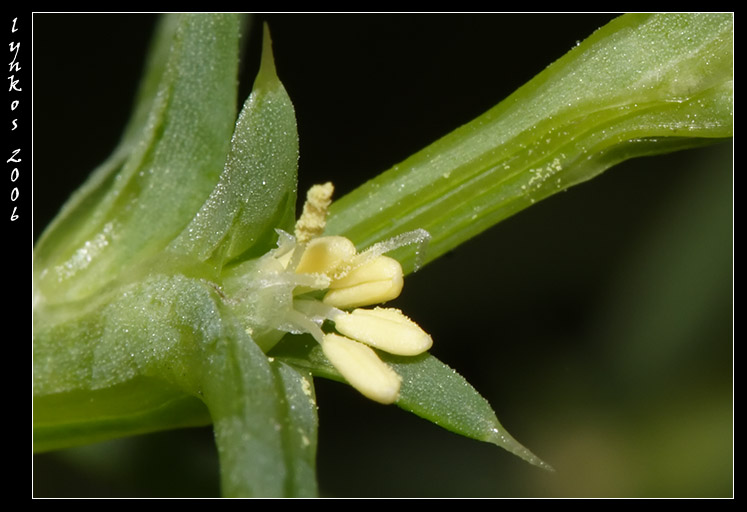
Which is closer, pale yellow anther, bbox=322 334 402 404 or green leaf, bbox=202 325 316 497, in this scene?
green leaf, bbox=202 325 316 497

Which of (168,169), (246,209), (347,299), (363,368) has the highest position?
(168,169)

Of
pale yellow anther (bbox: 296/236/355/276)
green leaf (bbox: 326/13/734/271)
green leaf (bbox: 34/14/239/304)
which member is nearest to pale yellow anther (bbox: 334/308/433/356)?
pale yellow anther (bbox: 296/236/355/276)

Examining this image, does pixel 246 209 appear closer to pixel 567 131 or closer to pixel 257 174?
pixel 257 174

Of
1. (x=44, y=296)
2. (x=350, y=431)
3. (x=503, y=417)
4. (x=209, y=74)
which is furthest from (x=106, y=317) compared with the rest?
(x=503, y=417)

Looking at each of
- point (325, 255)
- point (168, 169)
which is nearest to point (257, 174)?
point (325, 255)

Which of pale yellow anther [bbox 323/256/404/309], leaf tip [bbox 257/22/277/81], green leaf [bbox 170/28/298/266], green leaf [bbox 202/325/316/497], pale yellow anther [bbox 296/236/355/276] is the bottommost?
green leaf [bbox 202/325/316/497]

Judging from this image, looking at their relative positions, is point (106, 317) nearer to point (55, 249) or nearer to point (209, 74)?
point (55, 249)

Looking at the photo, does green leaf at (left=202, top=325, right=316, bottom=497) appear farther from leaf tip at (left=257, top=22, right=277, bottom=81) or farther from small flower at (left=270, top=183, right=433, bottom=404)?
leaf tip at (left=257, top=22, right=277, bottom=81)
